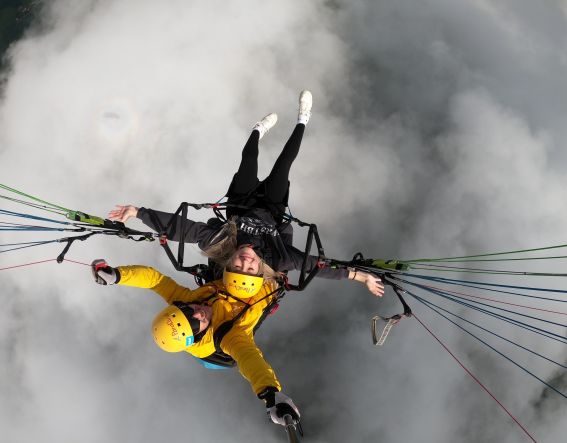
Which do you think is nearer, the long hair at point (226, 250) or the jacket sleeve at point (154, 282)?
the jacket sleeve at point (154, 282)

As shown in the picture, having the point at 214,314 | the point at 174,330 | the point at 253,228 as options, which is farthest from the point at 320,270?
the point at 174,330

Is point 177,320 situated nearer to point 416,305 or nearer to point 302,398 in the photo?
point 302,398

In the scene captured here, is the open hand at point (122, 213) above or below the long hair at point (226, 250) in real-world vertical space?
below

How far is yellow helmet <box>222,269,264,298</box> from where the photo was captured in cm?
374

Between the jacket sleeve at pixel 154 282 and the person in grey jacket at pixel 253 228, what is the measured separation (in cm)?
35

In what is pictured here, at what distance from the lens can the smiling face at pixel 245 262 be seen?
12.4ft

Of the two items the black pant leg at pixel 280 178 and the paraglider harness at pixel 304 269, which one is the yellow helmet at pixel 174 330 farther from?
the black pant leg at pixel 280 178

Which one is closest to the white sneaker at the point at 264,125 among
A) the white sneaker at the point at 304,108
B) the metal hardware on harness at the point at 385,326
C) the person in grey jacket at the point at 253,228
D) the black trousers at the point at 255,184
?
the person in grey jacket at the point at 253,228

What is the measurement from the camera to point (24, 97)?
15.2 m

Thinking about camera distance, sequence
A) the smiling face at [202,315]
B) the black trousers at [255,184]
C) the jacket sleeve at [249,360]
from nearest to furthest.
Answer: the jacket sleeve at [249,360], the smiling face at [202,315], the black trousers at [255,184]

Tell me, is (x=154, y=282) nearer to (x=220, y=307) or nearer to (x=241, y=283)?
(x=220, y=307)

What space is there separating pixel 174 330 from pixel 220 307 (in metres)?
0.50

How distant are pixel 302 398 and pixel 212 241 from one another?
479 inches

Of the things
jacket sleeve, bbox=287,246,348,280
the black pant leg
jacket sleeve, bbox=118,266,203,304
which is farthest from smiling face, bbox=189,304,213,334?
the black pant leg
